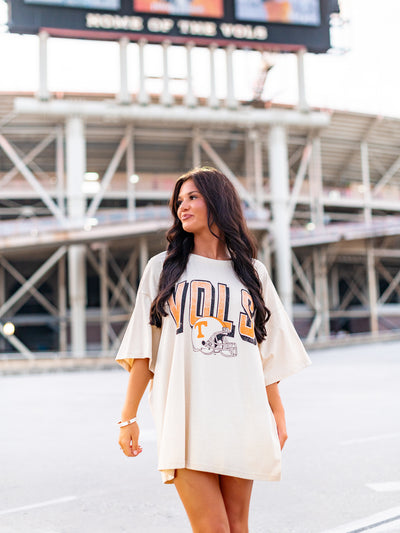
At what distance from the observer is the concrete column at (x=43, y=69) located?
1194 inches

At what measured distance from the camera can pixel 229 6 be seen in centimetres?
3186

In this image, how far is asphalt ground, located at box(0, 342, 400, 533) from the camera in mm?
3939

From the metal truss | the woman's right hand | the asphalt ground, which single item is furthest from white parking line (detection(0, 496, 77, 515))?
the metal truss

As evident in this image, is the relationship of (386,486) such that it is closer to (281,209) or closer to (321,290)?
(281,209)

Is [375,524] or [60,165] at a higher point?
[60,165]

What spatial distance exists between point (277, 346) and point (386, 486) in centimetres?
264

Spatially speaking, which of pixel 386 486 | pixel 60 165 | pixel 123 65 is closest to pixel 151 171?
pixel 60 165

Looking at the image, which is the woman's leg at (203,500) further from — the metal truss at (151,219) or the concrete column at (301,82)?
the concrete column at (301,82)

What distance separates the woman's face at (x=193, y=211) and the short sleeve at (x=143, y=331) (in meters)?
0.21

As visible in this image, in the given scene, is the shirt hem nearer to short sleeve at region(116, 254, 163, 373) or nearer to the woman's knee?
the woman's knee

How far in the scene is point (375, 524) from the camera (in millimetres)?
3783

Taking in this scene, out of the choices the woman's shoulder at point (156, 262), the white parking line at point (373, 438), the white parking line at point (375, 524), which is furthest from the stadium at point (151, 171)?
the woman's shoulder at point (156, 262)

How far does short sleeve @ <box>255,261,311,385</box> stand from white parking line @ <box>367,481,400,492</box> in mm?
2396

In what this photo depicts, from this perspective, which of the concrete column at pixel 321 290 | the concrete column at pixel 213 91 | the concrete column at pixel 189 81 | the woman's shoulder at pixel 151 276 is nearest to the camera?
the woman's shoulder at pixel 151 276
